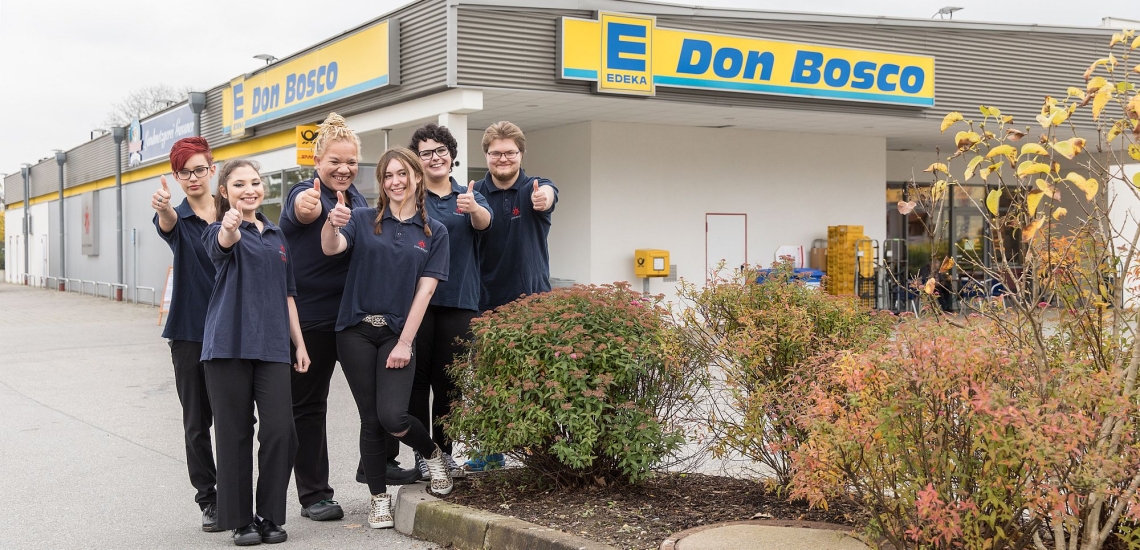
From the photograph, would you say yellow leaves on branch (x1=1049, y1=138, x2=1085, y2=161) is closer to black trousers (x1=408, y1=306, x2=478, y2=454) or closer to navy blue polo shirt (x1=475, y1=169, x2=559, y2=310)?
navy blue polo shirt (x1=475, y1=169, x2=559, y2=310)

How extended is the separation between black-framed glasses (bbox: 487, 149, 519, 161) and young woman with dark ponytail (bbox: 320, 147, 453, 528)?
20.5 inches

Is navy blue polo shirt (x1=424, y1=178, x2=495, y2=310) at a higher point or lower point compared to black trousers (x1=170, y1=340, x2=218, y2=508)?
higher

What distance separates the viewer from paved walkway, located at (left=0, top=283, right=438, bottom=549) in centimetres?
524

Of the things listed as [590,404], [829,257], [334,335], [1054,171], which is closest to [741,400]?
[590,404]

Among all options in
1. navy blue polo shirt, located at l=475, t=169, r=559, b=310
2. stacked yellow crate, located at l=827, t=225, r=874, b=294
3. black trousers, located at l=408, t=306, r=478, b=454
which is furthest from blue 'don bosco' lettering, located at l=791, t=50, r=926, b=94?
black trousers, located at l=408, t=306, r=478, b=454

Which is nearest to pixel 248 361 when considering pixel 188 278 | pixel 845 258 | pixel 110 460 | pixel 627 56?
pixel 188 278

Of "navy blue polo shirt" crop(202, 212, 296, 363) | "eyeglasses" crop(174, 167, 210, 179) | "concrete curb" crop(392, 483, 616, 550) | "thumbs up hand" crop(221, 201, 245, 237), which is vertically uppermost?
"eyeglasses" crop(174, 167, 210, 179)

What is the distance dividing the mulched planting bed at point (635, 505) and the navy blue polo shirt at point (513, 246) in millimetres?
994

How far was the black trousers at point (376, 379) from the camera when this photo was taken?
4.98 m

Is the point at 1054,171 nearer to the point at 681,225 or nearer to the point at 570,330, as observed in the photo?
the point at 570,330

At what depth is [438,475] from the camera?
5.30m

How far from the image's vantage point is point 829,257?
1808cm

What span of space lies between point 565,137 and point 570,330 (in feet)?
39.5

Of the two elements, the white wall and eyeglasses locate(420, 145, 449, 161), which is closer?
eyeglasses locate(420, 145, 449, 161)
